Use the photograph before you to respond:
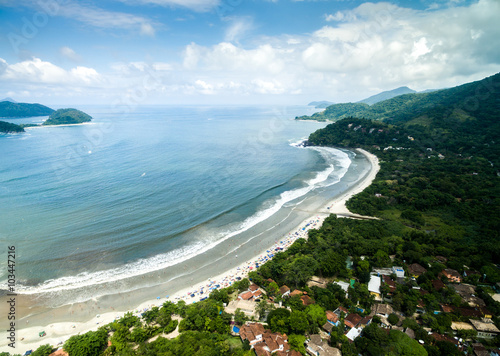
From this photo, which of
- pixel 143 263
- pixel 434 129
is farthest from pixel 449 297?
pixel 434 129

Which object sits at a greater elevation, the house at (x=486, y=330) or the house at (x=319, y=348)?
the house at (x=486, y=330)

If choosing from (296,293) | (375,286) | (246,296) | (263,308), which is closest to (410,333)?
(375,286)

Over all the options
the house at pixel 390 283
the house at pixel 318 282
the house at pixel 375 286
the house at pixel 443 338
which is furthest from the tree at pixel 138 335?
the house at pixel 443 338

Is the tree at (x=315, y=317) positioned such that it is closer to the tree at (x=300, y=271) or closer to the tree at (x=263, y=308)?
the tree at (x=263, y=308)

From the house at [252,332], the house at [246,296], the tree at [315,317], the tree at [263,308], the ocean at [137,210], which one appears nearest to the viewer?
the house at [252,332]

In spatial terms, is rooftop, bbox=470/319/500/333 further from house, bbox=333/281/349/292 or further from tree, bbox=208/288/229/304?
tree, bbox=208/288/229/304

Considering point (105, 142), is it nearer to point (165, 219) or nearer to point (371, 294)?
point (165, 219)

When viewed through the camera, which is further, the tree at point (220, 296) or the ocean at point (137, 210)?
the ocean at point (137, 210)
